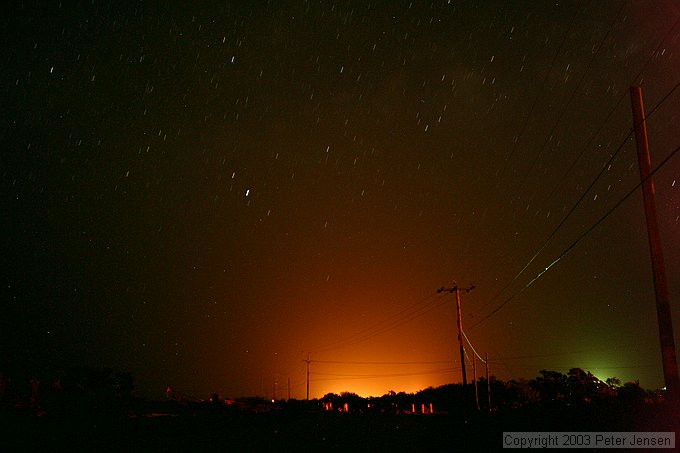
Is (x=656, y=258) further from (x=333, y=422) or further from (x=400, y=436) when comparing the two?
(x=333, y=422)

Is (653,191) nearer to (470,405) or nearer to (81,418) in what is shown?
(470,405)

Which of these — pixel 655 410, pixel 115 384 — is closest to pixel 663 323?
pixel 655 410

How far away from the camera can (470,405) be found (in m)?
37.5

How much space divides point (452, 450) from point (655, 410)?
6.40 meters

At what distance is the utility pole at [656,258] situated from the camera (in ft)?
39.0

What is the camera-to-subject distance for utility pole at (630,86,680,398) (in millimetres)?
11891

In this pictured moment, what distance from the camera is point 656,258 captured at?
12.5 m

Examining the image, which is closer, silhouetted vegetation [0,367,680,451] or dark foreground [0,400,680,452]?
dark foreground [0,400,680,452]

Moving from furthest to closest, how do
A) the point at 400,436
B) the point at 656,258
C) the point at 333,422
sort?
1. the point at 333,422
2. the point at 400,436
3. the point at 656,258

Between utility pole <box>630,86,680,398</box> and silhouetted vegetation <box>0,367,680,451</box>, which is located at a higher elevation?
utility pole <box>630,86,680,398</box>

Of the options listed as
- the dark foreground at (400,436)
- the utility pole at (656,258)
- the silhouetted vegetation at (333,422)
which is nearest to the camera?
the utility pole at (656,258)

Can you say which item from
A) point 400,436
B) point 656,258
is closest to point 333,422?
point 400,436

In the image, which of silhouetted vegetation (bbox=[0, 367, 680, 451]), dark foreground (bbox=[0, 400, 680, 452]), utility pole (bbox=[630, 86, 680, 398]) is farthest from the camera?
silhouetted vegetation (bbox=[0, 367, 680, 451])

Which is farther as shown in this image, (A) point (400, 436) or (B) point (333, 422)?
(B) point (333, 422)
